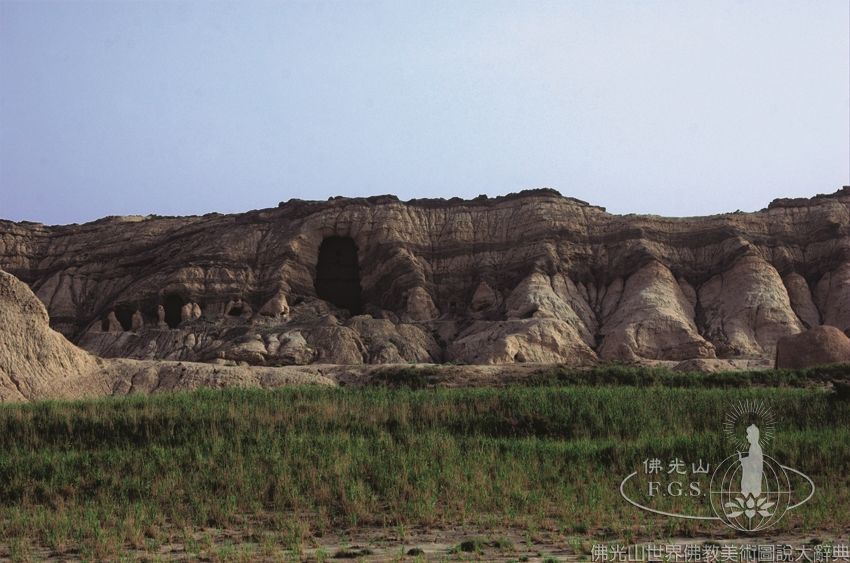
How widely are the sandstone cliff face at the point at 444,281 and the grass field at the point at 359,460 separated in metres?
20.4

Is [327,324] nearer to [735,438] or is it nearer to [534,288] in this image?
[534,288]

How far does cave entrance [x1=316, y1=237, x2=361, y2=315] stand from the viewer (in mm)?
58625

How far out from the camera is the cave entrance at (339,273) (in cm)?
5862

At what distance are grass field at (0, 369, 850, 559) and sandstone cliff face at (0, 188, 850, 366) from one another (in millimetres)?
20440

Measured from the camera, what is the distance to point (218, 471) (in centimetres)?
1446

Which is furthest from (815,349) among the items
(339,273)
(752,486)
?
(339,273)

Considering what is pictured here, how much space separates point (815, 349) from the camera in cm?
3178

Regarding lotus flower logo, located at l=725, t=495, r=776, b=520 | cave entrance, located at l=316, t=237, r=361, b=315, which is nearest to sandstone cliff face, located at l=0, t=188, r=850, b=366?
cave entrance, located at l=316, t=237, r=361, b=315

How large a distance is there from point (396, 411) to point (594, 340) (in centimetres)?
3033

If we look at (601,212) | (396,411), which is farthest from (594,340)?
(396,411)

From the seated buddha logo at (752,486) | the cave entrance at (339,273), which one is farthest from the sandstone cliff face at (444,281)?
the seated buddha logo at (752,486)
